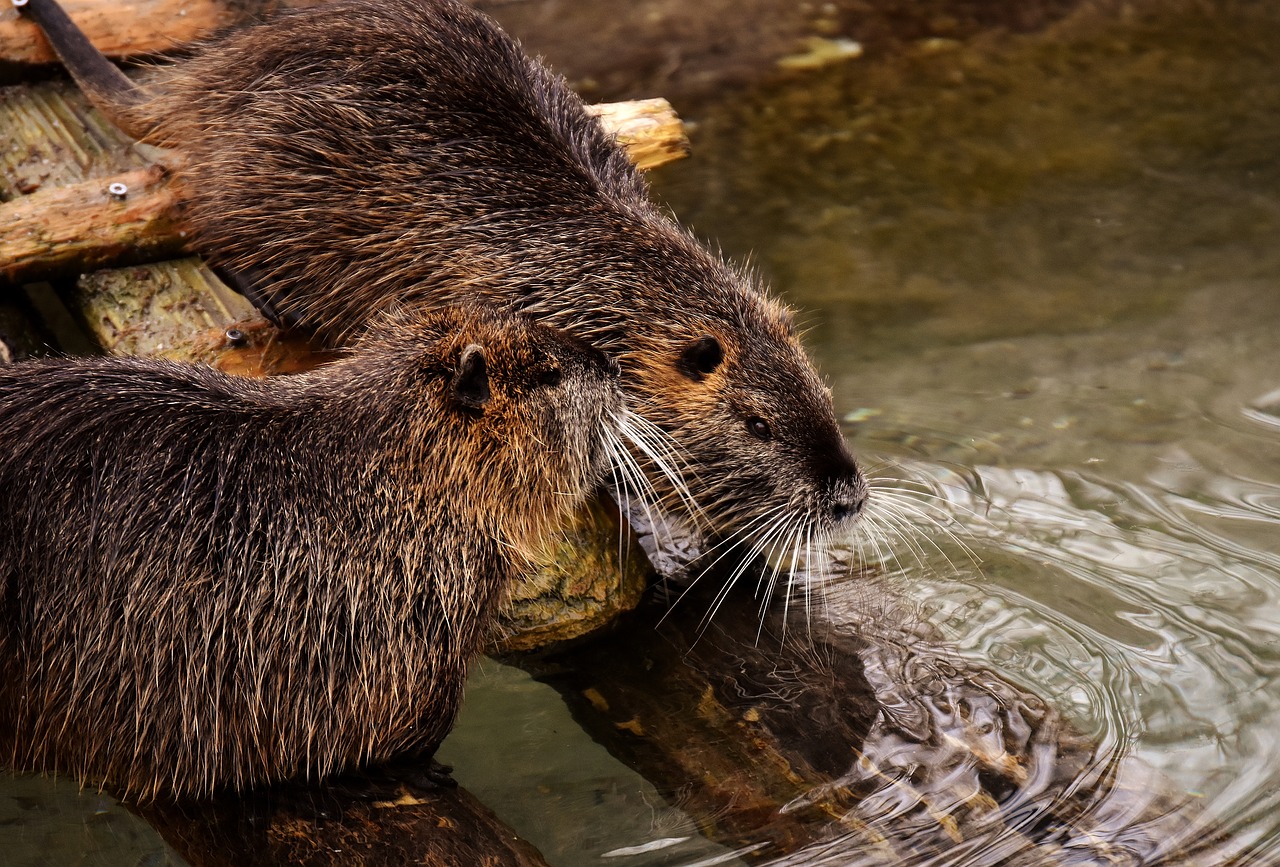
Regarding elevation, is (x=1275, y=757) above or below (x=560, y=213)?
below

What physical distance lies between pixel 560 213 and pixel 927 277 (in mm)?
2207

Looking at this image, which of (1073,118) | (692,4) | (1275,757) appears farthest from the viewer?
(692,4)

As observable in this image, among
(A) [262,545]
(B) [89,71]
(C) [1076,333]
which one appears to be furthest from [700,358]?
(C) [1076,333]

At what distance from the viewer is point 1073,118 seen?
6258mm

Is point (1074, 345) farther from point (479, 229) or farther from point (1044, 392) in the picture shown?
point (479, 229)

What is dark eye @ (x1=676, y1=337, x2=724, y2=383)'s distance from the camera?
3367 mm

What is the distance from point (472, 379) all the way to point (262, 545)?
0.54 meters

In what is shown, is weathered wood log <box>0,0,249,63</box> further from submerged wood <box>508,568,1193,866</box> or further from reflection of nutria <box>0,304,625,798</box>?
submerged wood <box>508,568,1193,866</box>

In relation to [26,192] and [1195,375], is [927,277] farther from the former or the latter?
[26,192]

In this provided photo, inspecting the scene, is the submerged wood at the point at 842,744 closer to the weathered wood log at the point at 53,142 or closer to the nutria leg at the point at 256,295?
the nutria leg at the point at 256,295

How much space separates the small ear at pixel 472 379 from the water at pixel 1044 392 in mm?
897

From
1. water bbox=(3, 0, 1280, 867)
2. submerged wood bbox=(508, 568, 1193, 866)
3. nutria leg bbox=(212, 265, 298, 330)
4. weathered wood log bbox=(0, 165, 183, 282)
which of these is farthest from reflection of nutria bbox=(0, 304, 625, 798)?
weathered wood log bbox=(0, 165, 183, 282)

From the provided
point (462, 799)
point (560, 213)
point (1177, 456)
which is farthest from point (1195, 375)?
point (462, 799)

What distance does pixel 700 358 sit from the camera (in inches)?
134
